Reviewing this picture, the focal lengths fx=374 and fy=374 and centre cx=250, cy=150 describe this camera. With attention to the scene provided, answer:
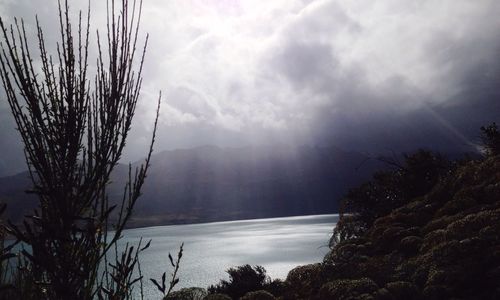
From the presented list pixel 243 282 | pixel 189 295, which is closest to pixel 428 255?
pixel 243 282

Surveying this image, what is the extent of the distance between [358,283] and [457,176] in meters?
5.84

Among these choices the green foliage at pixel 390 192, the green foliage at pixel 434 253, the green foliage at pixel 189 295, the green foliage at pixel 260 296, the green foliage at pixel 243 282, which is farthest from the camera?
the green foliage at pixel 390 192

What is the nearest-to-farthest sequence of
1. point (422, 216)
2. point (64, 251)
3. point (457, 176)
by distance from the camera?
point (64, 251) → point (422, 216) → point (457, 176)

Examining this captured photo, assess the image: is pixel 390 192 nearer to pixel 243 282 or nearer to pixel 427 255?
pixel 243 282

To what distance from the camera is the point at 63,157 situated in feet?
9.62

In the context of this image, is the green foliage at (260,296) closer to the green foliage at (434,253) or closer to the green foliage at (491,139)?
the green foliage at (434,253)

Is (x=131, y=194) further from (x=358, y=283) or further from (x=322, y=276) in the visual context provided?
(x=322, y=276)

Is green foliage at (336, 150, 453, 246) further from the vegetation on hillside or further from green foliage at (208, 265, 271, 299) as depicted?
→ green foliage at (208, 265, 271, 299)

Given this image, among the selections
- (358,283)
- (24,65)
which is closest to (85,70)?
(24,65)

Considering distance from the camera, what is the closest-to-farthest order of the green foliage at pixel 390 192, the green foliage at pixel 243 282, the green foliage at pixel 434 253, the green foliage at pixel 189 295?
1. the green foliage at pixel 434 253
2. the green foliage at pixel 189 295
3. the green foliage at pixel 243 282
4. the green foliage at pixel 390 192

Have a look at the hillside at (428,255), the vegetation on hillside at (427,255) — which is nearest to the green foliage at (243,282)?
the vegetation on hillside at (427,255)

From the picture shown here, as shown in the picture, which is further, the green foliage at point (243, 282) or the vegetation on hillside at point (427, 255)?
the green foliage at point (243, 282)

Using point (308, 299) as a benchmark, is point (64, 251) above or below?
above

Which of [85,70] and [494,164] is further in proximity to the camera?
[494,164]
